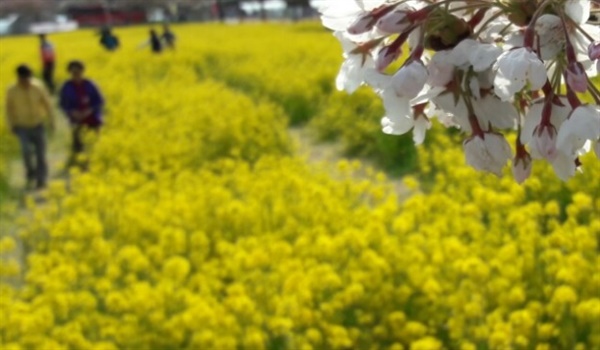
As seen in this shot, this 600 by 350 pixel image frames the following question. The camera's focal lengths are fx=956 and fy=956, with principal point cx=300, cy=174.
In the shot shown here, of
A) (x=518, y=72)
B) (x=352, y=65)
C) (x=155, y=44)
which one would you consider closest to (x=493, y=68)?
(x=518, y=72)

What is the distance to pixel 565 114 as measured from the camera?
788 millimetres

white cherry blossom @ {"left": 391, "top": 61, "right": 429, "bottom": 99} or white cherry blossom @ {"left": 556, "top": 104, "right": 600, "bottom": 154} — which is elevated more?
white cherry blossom @ {"left": 391, "top": 61, "right": 429, "bottom": 99}

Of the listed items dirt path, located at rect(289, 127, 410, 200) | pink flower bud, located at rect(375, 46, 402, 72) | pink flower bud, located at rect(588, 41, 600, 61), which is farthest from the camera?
dirt path, located at rect(289, 127, 410, 200)

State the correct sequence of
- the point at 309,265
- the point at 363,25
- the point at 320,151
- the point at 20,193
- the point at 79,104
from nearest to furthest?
the point at 363,25 < the point at 309,265 < the point at 20,193 < the point at 79,104 < the point at 320,151

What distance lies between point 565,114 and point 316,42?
16.9m

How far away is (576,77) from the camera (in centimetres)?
76

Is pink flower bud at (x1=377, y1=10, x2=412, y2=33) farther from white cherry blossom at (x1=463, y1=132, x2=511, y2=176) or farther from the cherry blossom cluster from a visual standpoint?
white cherry blossom at (x1=463, y1=132, x2=511, y2=176)

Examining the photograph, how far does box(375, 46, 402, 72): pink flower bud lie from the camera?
0.84m

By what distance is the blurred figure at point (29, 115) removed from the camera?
7.69 m

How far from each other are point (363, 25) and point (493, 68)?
0.12 meters

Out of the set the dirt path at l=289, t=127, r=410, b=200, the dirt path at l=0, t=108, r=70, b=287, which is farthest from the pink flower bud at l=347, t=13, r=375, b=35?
the dirt path at l=289, t=127, r=410, b=200

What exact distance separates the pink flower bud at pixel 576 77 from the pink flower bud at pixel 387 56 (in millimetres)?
153

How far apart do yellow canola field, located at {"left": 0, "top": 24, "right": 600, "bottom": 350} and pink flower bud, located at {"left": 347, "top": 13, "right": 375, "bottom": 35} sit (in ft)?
7.21

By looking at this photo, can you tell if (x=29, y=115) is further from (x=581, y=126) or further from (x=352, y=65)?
(x=581, y=126)
